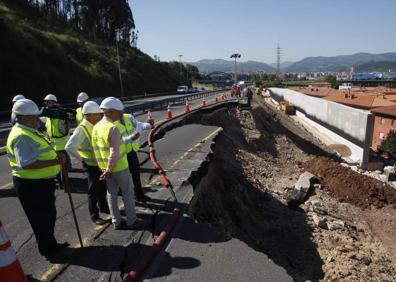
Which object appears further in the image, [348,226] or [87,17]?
[87,17]

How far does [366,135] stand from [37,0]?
177ft

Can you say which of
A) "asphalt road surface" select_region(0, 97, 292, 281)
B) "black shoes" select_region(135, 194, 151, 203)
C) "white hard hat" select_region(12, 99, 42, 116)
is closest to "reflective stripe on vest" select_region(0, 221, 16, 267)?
"asphalt road surface" select_region(0, 97, 292, 281)

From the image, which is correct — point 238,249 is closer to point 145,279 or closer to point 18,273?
point 145,279

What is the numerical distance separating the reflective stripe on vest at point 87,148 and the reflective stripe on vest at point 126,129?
1.75 ft

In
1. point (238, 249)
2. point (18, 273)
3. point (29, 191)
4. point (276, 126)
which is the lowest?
point (276, 126)

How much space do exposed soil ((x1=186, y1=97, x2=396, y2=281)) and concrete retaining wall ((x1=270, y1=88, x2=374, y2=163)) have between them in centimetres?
888

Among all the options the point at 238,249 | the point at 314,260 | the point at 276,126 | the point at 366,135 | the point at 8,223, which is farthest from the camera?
the point at 276,126

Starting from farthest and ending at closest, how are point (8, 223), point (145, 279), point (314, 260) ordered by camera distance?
1. point (314, 260)
2. point (8, 223)
3. point (145, 279)

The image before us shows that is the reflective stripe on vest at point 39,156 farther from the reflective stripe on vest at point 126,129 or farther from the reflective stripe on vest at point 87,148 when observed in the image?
the reflective stripe on vest at point 126,129

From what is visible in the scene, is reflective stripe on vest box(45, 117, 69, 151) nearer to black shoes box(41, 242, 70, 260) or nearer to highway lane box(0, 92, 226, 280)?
highway lane box(0, 92, 226, 280)

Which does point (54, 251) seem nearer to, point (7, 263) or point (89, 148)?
point (7, 263)

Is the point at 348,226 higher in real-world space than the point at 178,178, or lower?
lower

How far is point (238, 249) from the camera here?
17.4 feet

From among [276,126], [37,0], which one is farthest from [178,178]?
[37,0]
